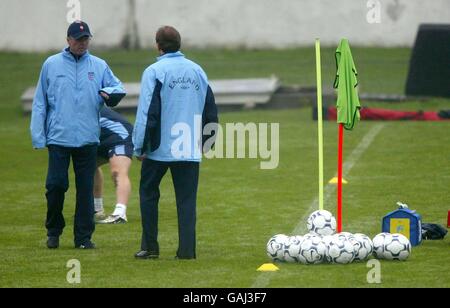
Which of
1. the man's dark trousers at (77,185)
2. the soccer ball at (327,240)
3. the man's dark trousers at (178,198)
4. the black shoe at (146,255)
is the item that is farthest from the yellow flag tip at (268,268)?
the man's dark trousers at (77,185)

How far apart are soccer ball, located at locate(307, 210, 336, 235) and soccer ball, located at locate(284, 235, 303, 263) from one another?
1.15ft

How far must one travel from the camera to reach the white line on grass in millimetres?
10562

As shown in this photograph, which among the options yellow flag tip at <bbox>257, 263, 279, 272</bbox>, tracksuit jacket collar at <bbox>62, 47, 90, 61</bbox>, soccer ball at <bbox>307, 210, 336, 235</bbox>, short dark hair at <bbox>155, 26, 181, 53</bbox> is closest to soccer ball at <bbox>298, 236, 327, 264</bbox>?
yellow flag tip at <bbox>257, 263, 279, 272</bbox>

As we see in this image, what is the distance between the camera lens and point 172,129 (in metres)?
11.5

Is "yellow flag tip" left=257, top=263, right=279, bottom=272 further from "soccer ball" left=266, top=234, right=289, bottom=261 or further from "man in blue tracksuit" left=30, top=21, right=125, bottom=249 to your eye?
"man in blue tracksuit" left=30, top=21, right=125, bottom=249

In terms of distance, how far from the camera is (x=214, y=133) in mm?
11688

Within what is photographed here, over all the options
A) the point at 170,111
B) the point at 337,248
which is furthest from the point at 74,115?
the point at 337,248

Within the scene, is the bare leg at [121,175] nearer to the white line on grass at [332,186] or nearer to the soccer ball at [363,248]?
the white line on grass at [332,186]

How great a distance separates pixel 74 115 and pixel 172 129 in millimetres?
1234

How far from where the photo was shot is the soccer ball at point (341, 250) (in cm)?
1110

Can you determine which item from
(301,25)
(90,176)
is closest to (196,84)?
(90,176)

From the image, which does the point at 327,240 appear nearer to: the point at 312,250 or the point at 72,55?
the point at 312,250

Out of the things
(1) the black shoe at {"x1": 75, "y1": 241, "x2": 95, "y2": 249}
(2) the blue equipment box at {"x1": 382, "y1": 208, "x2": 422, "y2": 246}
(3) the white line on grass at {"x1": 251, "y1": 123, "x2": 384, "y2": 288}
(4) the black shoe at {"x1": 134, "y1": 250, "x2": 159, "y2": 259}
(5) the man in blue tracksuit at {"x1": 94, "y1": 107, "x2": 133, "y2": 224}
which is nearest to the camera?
(3) the white line on grass at {"x1": 251, "y1": 123, "x2": 384, "y2": 288}

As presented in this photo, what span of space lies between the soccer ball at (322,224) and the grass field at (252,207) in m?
0.54
